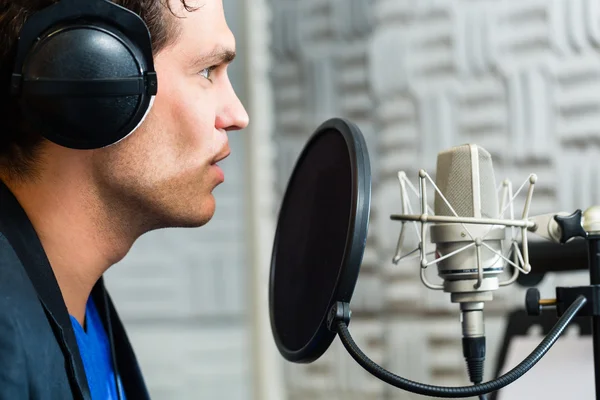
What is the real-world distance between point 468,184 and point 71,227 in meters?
0.55

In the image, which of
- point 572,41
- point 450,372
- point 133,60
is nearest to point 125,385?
point 133,60

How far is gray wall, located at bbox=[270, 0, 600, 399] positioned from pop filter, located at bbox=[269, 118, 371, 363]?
0.88 meters

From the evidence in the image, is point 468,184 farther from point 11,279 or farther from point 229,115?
point 11,279

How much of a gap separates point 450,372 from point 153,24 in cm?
131

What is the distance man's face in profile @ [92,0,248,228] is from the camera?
3.43ft

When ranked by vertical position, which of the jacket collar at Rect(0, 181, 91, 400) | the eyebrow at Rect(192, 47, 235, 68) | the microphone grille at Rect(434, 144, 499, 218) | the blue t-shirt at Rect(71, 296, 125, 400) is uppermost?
the eyebrow at Rect(192, 47, 235, 68)

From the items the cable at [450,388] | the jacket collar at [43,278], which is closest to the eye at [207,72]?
the jacket collar at [43,278]

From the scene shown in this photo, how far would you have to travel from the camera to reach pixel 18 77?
891mm

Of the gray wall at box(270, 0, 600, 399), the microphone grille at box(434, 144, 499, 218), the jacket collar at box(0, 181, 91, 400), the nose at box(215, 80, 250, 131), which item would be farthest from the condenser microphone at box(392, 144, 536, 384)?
the gray wall at box(270, 0, 600, 399)

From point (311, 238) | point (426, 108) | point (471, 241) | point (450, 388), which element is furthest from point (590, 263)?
point (426, 108)

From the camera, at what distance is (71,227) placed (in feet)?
3.47

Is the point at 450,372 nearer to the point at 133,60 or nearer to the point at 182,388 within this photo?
the point at 182,388

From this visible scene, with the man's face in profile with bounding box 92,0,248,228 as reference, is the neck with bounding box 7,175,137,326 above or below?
below

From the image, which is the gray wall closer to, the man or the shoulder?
the man
